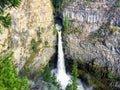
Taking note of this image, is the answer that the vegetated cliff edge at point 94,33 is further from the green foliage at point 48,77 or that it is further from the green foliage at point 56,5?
the green foliage at point 48,77

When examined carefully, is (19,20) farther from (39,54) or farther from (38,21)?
(39,54)

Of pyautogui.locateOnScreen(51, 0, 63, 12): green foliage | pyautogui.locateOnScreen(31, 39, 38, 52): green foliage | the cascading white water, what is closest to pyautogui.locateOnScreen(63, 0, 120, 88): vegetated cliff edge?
the cascading white water

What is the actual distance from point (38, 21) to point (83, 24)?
10433 millimetres

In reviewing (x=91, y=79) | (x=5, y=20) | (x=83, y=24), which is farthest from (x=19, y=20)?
(x=5, y=20)

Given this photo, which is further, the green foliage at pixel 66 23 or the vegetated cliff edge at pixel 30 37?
the green foliage at pixel 66 23

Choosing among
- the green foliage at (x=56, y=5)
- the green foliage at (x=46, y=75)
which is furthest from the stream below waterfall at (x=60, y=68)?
the green foliage at (x=46, y=75)

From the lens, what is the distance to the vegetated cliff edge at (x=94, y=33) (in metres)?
55.8

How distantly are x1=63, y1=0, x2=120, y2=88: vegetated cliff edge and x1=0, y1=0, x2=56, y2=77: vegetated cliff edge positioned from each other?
15.1 feet

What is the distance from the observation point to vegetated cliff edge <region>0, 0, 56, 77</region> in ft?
158

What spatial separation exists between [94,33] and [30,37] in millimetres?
14514

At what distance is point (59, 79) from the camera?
2344 inches

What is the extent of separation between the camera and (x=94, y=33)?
5853cm

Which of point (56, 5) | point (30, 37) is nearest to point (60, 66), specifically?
point (30, 37)

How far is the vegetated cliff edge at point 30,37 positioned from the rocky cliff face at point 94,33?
4.67m
